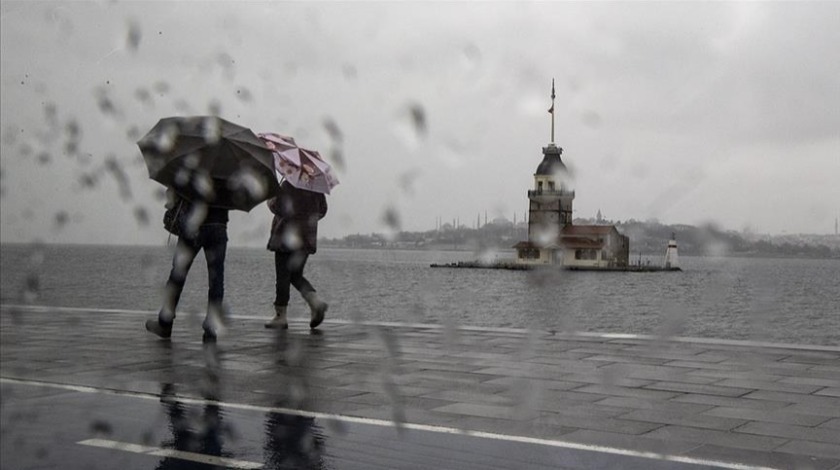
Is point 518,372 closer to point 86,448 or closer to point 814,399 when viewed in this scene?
point 814,399

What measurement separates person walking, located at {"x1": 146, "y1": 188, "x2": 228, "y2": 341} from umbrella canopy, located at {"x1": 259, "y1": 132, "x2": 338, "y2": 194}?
3.84 feet

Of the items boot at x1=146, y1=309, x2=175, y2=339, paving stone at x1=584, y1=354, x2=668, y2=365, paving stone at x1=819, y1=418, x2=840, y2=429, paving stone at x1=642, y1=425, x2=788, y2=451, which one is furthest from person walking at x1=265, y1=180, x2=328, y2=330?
paving stone at x1=819, y1=418, x2=840, y2=429

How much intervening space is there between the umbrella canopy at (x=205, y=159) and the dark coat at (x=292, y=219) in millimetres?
1440

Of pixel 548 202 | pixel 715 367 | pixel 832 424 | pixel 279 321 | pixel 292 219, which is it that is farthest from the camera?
pixel 548 202

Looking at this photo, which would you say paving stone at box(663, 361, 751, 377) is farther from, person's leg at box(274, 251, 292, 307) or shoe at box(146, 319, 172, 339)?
shoe at box(146, 319, 172, 339)

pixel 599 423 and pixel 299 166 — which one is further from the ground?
pixel 299 166

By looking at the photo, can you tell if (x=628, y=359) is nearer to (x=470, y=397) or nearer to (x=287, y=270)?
(x=470, y=397)

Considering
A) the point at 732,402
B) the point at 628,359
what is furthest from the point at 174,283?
the point at 732,402

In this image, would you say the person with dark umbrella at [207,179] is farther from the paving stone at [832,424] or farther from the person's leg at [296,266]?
the paving stone at [832,424]

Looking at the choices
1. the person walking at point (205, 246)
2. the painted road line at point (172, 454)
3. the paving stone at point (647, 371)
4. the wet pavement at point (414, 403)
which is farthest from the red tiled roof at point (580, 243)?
the painted road line at point (172, 454)

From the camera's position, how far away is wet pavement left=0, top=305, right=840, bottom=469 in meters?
5.14

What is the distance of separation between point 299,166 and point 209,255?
1778 mm

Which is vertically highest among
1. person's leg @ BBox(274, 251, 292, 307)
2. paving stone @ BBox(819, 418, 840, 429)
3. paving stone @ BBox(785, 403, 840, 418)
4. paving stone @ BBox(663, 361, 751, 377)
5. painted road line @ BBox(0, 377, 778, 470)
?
person's leg @ BBox(274, 251, 292, 307)

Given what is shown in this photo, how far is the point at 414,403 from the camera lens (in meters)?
6.78
